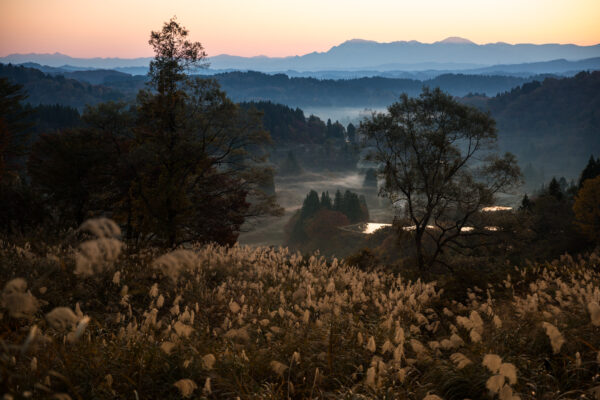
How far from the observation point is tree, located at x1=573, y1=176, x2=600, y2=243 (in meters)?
35.0

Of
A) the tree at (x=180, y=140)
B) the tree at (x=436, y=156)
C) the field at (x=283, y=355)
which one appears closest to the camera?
the field at (x=283, y=355)

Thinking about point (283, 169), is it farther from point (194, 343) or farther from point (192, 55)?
point (194, 343)

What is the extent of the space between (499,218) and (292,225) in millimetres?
85286

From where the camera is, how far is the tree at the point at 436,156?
22.4 m

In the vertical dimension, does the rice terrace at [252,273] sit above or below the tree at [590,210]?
above

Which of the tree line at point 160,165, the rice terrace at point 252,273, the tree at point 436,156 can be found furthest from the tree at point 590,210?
the tree line at point 160,165

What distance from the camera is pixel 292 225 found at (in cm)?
10656

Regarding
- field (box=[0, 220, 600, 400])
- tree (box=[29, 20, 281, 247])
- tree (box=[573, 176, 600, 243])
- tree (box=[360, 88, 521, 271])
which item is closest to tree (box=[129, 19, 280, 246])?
tree (box=[29, 20, 281, 247])

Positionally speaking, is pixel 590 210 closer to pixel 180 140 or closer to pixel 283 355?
pixel 180 140

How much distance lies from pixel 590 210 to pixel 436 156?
929 inches

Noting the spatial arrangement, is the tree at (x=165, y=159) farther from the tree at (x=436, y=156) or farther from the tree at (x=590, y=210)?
the tree at (x=590, y=210)

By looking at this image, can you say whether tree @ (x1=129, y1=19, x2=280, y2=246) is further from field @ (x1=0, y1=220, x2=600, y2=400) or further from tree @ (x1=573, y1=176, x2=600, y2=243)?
tree @ (x1=573, y1=176, x2=600, y2=243)

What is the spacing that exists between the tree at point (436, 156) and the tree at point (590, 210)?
60.0 feet

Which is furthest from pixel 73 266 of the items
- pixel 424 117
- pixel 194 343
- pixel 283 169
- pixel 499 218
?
pixel 283 169
